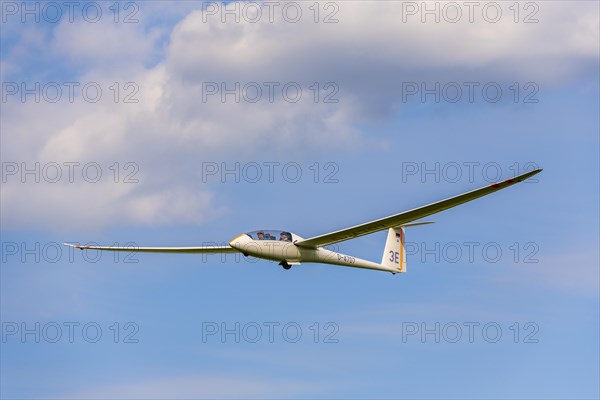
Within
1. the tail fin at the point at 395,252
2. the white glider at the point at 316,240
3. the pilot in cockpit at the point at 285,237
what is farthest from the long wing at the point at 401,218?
the tail fin at the point at 395,252

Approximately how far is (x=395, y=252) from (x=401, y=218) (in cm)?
1411

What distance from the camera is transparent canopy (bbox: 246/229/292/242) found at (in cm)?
5591

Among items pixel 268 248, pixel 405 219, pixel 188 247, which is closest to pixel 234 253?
pixel 188 247

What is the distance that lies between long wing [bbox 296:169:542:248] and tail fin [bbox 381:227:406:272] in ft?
33.2

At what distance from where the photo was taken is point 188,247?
208 feet

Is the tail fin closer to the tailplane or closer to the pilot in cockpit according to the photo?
the tailplane

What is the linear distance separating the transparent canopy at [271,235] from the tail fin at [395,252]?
11910 mm

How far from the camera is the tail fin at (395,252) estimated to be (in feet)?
221

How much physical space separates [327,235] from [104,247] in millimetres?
16697

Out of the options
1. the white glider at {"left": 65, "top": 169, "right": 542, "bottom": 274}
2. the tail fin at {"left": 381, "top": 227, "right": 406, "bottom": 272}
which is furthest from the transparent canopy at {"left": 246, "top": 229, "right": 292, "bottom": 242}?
the tail fin at {"left": 381, "top": 227, "right": 406, "bottom": 272}

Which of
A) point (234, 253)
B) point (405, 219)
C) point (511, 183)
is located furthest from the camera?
point (234, 253)

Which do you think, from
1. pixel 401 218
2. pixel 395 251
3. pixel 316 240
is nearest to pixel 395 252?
pixel 395 251

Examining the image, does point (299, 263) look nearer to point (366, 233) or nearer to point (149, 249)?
point (366, 233)

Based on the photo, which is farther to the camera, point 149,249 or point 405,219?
point 149,249
